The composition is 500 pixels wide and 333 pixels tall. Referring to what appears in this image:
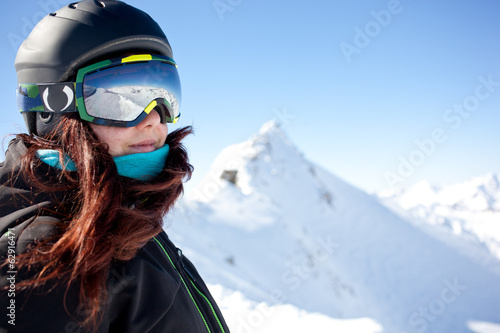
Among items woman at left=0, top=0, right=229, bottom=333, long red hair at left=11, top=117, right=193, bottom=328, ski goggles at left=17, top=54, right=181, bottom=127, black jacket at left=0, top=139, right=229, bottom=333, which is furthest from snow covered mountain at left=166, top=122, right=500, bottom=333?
ski goggles at left=17, top=54, right=181, bottom=127

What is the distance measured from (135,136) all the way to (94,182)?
31cm

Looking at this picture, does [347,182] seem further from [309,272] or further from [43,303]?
[43,303]

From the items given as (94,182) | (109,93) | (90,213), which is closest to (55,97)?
(109,93)

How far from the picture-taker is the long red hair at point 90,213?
0.95 m

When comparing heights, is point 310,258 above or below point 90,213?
below

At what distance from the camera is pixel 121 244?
1.06 metres

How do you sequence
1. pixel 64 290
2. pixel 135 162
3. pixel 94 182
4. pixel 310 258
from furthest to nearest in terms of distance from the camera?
pixel 310 258, pixel 135 162, pixel 94 182, pixel 64 290

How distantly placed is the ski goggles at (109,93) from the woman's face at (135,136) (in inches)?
1.0

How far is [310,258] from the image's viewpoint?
55.2 feet

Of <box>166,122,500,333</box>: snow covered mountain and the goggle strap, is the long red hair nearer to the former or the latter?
the goggle strap

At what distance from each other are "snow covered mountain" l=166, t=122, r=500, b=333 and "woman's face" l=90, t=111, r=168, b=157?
209 inches

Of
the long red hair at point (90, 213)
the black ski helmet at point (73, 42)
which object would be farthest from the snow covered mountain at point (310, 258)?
the black ski helmet at point (73, 42)

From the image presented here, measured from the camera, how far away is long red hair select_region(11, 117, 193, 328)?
0.95 metres

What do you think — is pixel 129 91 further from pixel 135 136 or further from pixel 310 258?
pixel 310 258
